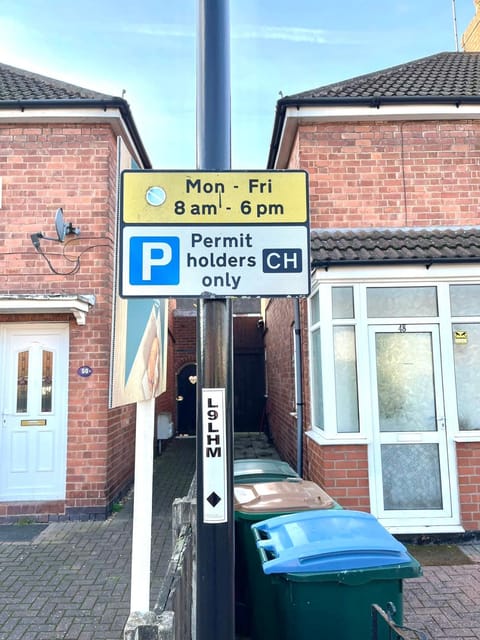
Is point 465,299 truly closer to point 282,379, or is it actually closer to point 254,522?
point 254,522

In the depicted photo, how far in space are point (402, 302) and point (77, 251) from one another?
4328 millimetres

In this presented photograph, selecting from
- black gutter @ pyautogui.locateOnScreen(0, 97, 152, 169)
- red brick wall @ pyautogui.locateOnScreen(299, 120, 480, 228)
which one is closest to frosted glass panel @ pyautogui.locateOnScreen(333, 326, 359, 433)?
red brick wall @ pyautogui.locateOnScreen(299, 120, 480, 228)

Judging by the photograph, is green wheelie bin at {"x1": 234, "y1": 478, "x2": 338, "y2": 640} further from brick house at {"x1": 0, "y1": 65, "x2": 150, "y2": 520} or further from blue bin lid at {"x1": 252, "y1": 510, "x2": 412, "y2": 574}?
brick house at {"x1": 0, "y1": 65, "x2": 150, "y2": 520}

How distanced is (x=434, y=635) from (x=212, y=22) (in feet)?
13.8

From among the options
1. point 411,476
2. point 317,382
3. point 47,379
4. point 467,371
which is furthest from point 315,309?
point 47,379

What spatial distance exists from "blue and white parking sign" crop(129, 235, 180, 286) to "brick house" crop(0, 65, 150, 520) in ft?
13.7

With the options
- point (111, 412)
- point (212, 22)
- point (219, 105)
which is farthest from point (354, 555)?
point (111, 412)

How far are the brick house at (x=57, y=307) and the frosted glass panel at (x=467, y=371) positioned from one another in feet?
14.6

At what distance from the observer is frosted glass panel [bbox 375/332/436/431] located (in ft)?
18.0

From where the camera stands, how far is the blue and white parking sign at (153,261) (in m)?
2.02

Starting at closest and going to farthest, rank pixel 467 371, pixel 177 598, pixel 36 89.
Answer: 1. pixel 177 598
2. pixel 467 371
3. pixel 36 89

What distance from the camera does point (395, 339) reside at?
560 centimetres

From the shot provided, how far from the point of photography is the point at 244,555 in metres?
3.32

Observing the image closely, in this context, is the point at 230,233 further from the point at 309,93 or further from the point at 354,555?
the point at 309,93
